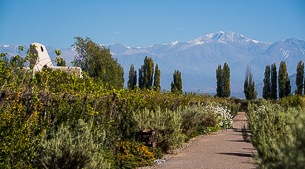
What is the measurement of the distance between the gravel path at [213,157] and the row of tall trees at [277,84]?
52.0 meters

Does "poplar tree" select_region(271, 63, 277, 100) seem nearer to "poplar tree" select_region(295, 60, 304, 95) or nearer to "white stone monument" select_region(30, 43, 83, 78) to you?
"poplar tree" select_region(295, 60, 304, 95)

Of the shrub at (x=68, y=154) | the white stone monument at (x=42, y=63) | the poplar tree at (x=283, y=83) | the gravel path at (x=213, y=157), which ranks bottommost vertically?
the gravel path at (x=213, y=157)

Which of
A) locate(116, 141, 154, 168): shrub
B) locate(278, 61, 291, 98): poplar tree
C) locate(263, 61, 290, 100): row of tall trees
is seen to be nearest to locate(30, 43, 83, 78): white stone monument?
locate(116, 141, 154, 168): shrub

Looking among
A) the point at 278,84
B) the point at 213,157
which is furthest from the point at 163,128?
the point at 278,84

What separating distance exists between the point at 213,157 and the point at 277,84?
61242 millimetres

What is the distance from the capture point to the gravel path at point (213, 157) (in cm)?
1023

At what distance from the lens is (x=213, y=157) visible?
11.7m

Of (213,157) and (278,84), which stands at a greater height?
(278,84)

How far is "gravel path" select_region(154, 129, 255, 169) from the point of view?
10.2 metres

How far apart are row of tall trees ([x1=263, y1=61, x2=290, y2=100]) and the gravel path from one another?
51972 mm

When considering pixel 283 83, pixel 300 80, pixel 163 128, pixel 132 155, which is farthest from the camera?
pixel 283 83

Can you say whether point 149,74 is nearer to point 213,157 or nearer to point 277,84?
point 277,84

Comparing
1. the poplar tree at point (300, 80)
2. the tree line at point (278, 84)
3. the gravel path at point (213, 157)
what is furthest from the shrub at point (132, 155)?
the tree line at point (278, 84)

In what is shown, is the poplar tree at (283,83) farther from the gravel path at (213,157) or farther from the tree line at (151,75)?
the gravel path at (213,157)
